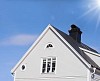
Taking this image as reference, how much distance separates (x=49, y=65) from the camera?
3097cm

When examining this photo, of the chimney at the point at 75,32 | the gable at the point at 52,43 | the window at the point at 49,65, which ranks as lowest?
the window at the point at 49,65

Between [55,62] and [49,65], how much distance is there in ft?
2.21

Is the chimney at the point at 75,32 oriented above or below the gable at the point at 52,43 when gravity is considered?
above

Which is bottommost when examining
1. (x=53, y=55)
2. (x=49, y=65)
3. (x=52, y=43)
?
(x=49, y=65)

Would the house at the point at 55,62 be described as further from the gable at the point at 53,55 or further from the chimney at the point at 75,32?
the chimney at the point at 75,32

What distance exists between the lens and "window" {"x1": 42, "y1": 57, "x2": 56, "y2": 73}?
3081 centimetres

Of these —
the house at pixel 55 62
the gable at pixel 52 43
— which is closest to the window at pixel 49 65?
the house at pixel 55 62

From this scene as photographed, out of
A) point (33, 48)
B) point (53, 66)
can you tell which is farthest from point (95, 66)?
point (33, 48)

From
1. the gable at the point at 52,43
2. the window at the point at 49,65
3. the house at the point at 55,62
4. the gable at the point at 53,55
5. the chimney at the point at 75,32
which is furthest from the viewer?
the chimney at the point at 75,32

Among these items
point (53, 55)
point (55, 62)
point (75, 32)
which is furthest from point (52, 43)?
point (75, 32)

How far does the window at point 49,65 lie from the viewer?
101 feet

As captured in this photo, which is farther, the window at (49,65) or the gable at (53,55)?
the window at (49,65)

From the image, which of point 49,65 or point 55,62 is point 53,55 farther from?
point 49,65

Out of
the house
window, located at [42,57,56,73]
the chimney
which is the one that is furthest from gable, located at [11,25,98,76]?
the chimney
